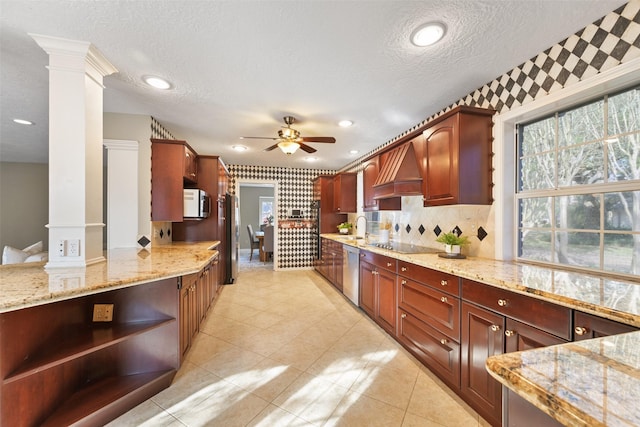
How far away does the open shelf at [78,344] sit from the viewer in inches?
51.1

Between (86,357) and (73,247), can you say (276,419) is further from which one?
(73,247)

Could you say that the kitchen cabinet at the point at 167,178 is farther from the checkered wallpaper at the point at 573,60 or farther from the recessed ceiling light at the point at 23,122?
the checkered wallpaper at the point at 573,60

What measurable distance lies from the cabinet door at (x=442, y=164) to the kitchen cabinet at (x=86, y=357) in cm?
237

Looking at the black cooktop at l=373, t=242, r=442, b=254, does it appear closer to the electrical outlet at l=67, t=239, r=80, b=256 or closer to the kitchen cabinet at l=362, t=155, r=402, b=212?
the kitchen cabinet at l=362, t=155, r=402, b=212

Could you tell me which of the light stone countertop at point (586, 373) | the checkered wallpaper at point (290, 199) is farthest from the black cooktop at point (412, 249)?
the checkered wallpaper at point (290, 199)

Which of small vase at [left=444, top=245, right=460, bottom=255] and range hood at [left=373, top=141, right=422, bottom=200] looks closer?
small vase at [left=444, top=245, right=460, bottom=255]

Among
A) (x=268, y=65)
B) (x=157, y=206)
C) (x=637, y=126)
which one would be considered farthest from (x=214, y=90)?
(x=637, y=126)

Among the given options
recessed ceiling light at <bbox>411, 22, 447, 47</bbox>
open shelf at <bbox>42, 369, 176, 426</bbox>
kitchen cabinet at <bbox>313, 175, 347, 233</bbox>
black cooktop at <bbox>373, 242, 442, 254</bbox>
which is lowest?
open shelf at <bbox>42, 369, 176, 426</bbox>

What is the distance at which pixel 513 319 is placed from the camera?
1390 millimetres

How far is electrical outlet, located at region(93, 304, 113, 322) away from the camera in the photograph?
1.76 m

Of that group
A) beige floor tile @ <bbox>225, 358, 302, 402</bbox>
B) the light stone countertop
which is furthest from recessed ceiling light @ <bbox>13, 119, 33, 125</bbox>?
the light stone countertop

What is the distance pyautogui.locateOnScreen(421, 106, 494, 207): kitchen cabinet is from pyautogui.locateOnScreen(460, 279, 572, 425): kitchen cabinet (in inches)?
33.0

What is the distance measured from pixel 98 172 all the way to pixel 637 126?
12.1ft

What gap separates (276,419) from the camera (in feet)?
5.12
